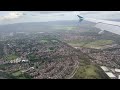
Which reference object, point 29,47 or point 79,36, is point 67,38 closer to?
point 79,36

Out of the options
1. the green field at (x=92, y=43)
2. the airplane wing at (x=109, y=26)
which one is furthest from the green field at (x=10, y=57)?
the airplane wing at (x=109, y=26)

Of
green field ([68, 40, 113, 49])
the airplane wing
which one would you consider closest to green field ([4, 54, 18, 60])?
green field ([68, 40, 113, 49])

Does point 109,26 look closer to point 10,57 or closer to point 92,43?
point 92,43

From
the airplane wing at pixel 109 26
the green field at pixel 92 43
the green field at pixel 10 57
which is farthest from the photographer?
the green field at pixel 92 43

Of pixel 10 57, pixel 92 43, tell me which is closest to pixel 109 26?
pixel 92 43

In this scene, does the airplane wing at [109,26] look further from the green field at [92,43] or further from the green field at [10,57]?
the green field at [10,57]

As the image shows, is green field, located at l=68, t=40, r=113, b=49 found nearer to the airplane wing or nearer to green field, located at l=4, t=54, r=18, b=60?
the airplane wing

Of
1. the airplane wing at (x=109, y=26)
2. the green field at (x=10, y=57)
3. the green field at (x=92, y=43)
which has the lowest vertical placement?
the green field at (x=92, y=43)

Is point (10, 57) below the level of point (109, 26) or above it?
below

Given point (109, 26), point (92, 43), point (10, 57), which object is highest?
point (109, 26)
